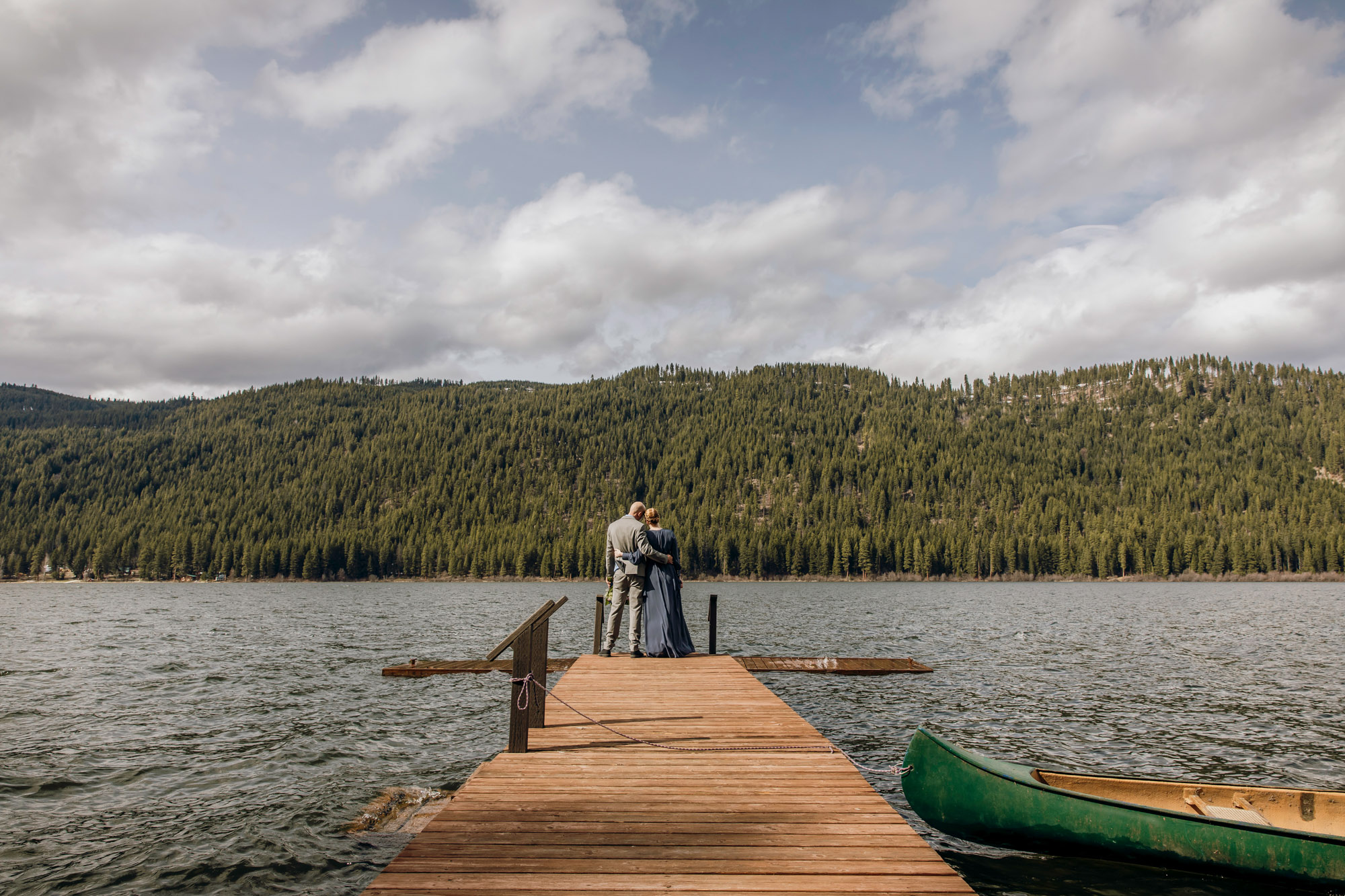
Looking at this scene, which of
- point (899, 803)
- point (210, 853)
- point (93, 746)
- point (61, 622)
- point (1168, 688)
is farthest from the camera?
point (61, 622)

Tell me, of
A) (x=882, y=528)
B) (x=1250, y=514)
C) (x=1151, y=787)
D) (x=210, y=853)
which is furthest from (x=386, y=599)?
(x=1250, y=514)

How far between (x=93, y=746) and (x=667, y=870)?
18.0 m

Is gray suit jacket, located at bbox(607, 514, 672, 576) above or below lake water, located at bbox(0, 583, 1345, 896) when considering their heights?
above

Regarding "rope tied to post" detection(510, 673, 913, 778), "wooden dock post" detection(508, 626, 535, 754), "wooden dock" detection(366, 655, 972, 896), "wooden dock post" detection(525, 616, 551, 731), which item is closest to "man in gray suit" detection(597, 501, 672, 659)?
"wooden dock post" detection(525, 616, 551, 731)

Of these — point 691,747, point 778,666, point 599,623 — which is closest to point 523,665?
point 691,747

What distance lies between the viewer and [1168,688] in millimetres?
26453

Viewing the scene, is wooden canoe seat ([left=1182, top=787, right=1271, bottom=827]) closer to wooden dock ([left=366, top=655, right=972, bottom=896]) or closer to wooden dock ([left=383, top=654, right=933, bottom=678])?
wooden dock ([left=366, top=655, right=972, bottom=896])

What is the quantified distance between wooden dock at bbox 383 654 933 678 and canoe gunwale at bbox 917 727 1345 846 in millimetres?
9579

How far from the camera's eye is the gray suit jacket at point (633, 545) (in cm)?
1689

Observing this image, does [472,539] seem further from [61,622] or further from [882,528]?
[61,622]

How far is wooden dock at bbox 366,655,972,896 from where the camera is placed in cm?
578

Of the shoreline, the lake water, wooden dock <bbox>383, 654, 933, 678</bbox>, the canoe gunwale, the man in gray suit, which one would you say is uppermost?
the man in gray suit

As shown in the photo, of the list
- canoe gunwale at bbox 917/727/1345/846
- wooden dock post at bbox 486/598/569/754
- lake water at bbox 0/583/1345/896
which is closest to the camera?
canoe gunwale at bbox 917/727/1345/846

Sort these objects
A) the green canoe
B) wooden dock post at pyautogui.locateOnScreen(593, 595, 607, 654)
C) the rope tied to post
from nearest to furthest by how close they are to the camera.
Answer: the green canoe
the rope tied to post
wooden dock post at pyautogui.locateOnScreen(593, 595, 607, 654)
